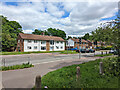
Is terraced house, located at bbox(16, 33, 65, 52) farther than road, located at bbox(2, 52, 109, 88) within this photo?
Yes

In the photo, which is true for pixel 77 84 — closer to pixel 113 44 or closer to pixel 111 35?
pixel 113 44

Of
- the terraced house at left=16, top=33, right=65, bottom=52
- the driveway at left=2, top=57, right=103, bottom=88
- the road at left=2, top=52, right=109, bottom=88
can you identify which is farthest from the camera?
the terraced house at left=16, top=33, right=65, bottom=52

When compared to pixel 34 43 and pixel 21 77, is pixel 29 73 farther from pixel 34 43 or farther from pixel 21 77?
pixel 34 43

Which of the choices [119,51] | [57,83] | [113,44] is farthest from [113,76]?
[57,83]

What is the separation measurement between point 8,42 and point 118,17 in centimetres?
3533

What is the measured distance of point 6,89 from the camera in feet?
12.8

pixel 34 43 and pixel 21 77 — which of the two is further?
pixel 34 43

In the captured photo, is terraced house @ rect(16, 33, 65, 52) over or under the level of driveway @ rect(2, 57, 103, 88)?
over

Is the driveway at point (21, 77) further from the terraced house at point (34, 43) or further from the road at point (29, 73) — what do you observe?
the terraced house at point (34, 43)

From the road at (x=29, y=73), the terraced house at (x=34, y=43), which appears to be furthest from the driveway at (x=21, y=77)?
the terraced house at (x=34, y=43)

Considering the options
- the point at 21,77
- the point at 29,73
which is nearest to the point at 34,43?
the point at 29,73

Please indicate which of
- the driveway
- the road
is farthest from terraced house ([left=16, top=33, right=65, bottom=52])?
the driveway

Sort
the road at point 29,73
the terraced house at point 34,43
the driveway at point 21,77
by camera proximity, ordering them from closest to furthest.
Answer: the driveway at point 21,77, the road at point 29,73, the terraced house at point 34,43

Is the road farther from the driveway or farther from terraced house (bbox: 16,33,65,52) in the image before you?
terraced house (bbox: 16,33,65,52)
